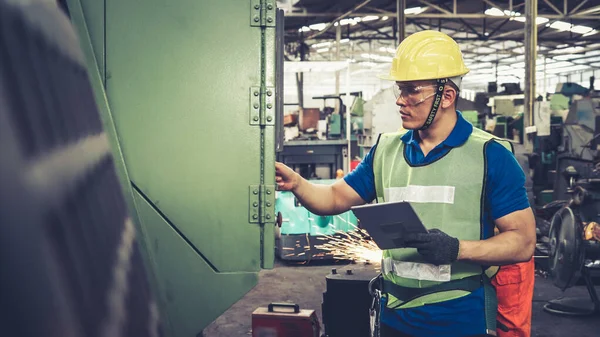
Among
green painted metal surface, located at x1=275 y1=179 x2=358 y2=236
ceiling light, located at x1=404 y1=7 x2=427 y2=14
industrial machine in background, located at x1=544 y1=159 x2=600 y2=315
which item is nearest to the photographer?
industrial machine in background, located at x1=544 y1=159 x2=600 y2=315

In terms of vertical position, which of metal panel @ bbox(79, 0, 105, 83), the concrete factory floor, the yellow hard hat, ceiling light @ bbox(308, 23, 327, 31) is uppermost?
ceiling light @ bbox(308, 23, 327, 31)

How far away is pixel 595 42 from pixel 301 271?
16.4 m

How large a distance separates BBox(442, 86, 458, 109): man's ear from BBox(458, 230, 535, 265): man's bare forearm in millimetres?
490

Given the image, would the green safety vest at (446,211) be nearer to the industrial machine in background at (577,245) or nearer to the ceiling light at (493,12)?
the industrial machine in background at (577,245)

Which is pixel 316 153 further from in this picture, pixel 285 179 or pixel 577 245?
pixel 285 179

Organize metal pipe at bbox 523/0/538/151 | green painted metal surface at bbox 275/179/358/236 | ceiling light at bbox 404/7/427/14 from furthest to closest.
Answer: ceiling light at bbox 404/7/427/14 → metal pipe at bbox 523/0/538/151 → green painted metal surface at bbox 275/179/358/236

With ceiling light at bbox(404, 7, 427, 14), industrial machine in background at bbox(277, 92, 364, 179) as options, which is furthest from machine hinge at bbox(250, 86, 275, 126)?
ceiling light at bbox(404, 7, 427, 14)

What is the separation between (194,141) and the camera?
7.32ft

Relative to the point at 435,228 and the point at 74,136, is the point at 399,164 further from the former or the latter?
the point at 74,136

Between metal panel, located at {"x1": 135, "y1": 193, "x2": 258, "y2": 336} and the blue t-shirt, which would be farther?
metal panel, located at {"x1": 135, "y1": 193, "x2": 258, "y2": 336}

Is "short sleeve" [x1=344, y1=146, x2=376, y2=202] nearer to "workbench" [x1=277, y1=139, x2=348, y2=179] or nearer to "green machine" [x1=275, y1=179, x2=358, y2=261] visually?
"green machine" [x1=275, y1=179, x2=358, y2=261]

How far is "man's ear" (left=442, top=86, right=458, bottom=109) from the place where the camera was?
2.22 meters

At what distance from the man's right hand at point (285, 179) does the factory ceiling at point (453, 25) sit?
418 inches

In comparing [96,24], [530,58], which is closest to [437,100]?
[96,24]
